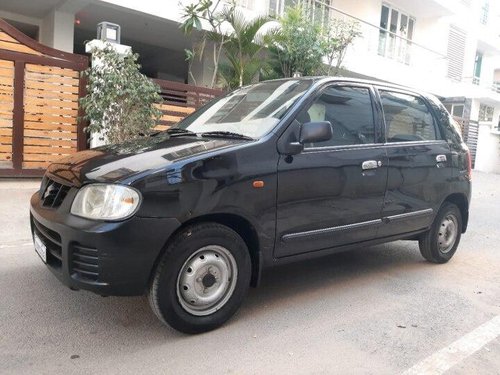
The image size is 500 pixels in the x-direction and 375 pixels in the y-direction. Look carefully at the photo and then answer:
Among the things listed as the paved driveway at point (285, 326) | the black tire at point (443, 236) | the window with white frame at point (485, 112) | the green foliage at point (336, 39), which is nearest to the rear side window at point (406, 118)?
the black tire at point (443, 236)

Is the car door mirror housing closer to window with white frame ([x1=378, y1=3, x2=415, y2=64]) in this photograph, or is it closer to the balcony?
the balcony

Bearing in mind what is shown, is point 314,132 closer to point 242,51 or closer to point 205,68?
point 242,51

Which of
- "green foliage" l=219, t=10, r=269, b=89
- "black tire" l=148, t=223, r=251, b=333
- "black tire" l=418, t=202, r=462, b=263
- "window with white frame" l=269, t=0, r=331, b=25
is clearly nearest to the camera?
"black tire" l=148, t=223, r=251, b=333

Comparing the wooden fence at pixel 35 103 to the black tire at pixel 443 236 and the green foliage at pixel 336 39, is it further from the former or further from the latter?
the black tire at pixel 443 236

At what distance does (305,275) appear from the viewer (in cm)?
482

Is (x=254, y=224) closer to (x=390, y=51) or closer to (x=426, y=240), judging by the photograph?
(x=426, y=240)

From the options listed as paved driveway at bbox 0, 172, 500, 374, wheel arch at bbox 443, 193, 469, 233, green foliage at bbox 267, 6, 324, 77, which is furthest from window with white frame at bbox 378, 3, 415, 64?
paved driveway at bbox 0, 172, 500, 374

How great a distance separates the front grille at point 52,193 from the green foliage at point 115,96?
184 inches

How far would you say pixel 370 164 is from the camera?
428cm

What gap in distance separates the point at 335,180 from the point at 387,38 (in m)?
16.3

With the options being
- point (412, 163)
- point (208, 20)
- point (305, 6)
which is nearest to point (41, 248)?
point (412, 163)

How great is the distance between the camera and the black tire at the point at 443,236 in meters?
5.24

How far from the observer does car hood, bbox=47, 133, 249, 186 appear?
3.18m

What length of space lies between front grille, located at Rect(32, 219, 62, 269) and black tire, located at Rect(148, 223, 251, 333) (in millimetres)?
666
